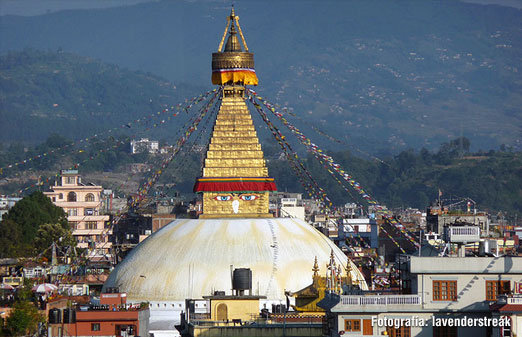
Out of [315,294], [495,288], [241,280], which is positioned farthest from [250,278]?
[495,288]

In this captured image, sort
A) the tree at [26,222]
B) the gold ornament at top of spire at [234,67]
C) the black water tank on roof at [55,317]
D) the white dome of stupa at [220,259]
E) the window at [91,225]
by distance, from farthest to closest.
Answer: the window at [91,225] < the tree at [26,222] < the gold ornament at top of spire at [234,67] < the white dome of stupa at [220,259] < the black water tank on roof at [55,317]

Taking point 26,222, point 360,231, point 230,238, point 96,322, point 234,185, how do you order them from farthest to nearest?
1. point 360,231
2. point 26,222
3. point 234,185
4. point 230,238
5. point 96,322

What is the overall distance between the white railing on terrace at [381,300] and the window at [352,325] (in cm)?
46

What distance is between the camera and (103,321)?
56688 mm

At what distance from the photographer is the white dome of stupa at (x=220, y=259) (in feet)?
214

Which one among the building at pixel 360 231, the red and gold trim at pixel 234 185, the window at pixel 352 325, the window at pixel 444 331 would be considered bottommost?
the window at pixel 444 331

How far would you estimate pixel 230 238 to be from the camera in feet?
220

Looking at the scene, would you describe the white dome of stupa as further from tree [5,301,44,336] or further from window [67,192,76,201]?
window [67,192,76,201]

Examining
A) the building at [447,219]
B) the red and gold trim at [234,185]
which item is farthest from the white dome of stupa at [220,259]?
the building at [447,219]

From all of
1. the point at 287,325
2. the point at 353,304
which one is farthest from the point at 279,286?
the point at 353,304

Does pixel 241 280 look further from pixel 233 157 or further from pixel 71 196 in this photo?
pixel 71 196

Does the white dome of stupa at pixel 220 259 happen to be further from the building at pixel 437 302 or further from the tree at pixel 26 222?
the tree at pixel 26 222

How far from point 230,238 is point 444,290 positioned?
68.8ft

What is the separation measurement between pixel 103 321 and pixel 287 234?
1271 cm
